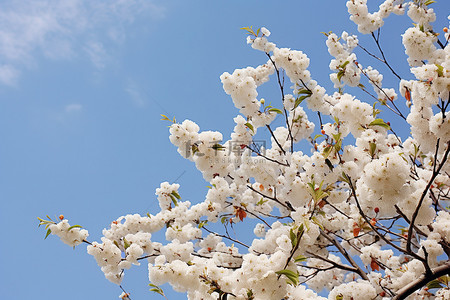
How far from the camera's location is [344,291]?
130 inches

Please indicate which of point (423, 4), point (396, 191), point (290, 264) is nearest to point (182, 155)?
point (290, 264)

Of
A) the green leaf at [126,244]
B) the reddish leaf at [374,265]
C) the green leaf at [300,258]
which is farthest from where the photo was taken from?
the green leaf at [126,244]

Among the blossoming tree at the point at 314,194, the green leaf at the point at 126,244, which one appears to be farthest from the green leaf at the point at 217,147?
the green leaf at the point at 126,244

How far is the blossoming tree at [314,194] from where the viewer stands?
2.28 m

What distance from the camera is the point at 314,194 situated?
2258mm

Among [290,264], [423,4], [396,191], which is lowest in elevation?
[290,264]

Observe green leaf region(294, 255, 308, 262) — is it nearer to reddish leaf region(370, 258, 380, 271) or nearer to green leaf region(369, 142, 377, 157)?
green leaf region(369, 142, 377, 157)

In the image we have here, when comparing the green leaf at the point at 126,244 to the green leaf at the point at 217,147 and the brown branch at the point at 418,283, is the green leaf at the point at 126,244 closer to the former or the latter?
the green leaf at the point at 217,147

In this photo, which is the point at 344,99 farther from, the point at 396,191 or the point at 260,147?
the point at 260,147

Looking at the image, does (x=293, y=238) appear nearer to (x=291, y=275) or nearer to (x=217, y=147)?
(x=291, y=275)

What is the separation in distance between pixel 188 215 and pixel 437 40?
3.73 m

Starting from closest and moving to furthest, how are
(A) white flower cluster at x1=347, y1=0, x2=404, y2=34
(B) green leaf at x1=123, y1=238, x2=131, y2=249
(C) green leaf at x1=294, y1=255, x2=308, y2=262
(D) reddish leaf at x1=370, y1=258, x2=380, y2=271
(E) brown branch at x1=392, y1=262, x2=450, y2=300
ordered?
1. (C) green leaf at x1=294, y1=255, x2=308, y2=262
2. (E) brown branch at x1=392, y1=262, x2=450, y2=300
3. (D) reddish leaf at x1=370, y1=258, x2=380, y2=271
4. (B) green leaf at x1=123, y1=238, x2=131, y2=249
5. (A) white flower cluster at x1=347, y1=0, x2=404, y2=34

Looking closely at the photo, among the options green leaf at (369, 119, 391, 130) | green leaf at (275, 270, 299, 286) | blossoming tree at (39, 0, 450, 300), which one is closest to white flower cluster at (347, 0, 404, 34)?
blossoming tree at (39, 0, 450, 300)

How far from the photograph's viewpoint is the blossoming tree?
2.28 meters
